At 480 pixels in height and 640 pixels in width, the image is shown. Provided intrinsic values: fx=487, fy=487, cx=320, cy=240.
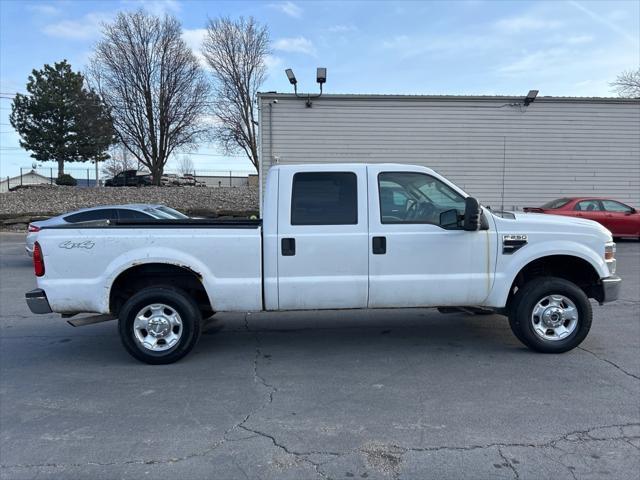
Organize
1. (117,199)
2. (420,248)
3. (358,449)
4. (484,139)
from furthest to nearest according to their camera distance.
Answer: (117,199) < (484,139) < (420,248) < (358,449)

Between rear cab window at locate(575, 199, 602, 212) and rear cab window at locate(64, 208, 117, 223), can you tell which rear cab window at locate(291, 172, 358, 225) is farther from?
rear cab window at locate(575, 199, 602, 212)

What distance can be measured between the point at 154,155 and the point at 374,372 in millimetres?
30004

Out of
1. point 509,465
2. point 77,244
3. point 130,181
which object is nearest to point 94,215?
point 77,244

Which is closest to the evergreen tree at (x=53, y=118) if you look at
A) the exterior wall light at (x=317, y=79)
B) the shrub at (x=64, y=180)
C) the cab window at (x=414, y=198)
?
the shrub at (x=64, y=180)

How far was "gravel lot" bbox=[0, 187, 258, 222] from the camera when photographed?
79.1 ft

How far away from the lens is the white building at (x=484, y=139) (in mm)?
16438

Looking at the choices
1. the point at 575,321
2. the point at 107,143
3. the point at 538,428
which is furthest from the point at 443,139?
the point at 107,143

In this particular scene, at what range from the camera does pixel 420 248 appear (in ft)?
15.9

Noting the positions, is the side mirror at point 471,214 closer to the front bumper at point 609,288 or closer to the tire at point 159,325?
the front bumper at point 609,288

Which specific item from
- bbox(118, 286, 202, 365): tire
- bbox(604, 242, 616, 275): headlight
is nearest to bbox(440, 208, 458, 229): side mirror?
bbox(604, 242, 616, 275): headlight

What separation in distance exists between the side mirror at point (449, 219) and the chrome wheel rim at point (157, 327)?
2781 mm

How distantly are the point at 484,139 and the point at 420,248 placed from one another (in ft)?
44.2

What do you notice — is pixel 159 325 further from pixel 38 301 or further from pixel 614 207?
pixel 614 207

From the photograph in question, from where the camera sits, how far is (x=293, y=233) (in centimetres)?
480
